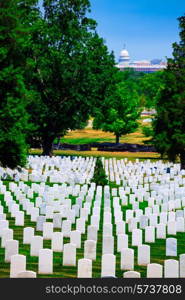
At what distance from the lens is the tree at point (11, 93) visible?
3167 centimetres

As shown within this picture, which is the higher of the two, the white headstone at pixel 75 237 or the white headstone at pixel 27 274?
the white headstone at pixel 27 274

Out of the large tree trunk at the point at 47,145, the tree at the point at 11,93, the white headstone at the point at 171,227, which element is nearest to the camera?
the white headstone at the point at 171,227

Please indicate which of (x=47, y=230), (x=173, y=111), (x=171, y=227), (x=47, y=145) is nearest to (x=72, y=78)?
(x=47, y=145)

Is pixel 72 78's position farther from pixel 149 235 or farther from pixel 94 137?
pixel 94 137

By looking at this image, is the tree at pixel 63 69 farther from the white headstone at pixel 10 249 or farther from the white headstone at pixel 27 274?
the white headstone at pixel 27 274

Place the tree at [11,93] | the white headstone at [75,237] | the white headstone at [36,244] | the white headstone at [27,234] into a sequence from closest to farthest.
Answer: the white headstone at [36,244] < the white headstone at [75,237] < the white headstone at [27,234] < the tree at [11,93]

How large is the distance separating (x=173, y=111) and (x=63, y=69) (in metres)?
10.6

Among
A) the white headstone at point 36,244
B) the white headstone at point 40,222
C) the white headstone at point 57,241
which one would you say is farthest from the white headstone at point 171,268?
the white headstone at point 40,222

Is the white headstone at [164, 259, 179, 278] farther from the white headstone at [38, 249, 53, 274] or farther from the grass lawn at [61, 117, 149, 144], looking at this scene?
the grass lawn at [61, 117, 149, 144]

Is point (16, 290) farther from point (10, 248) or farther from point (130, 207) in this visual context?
point (130, 207)

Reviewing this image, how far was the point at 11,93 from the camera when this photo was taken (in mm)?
32469

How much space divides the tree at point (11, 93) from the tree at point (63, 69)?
19.3 metres

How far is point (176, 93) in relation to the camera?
161 feet

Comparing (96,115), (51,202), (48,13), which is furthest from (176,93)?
(51,202)
